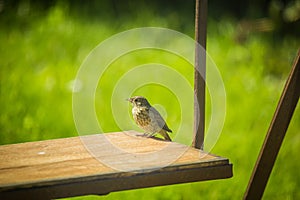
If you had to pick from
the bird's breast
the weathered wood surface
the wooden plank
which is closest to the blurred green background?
the bird's breast

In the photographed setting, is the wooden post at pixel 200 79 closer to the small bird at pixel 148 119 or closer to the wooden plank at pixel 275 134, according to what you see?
the wooden plank at pixel 275 134

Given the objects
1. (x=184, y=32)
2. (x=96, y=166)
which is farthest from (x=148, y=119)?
(x=184, y=32)

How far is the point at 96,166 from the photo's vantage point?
210 cm

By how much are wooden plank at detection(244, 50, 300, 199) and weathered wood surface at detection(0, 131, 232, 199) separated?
193 millimetres

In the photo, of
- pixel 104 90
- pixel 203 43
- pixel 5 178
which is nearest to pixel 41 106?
pixel 104 90

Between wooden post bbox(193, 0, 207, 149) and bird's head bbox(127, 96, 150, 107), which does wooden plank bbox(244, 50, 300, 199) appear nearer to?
wooden post bbox(193, 0, 207, 149)

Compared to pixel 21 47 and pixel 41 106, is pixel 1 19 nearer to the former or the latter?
pixel 21 47

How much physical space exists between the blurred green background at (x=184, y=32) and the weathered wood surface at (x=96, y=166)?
108cm

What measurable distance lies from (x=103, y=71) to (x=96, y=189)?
2361mm

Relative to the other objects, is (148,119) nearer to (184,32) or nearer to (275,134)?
(275,134)

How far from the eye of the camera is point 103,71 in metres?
4.32

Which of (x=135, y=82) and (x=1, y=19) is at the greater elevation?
(x=1, y=19)

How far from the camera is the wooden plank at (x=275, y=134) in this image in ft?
7.82

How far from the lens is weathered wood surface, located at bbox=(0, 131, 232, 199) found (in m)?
1.94
